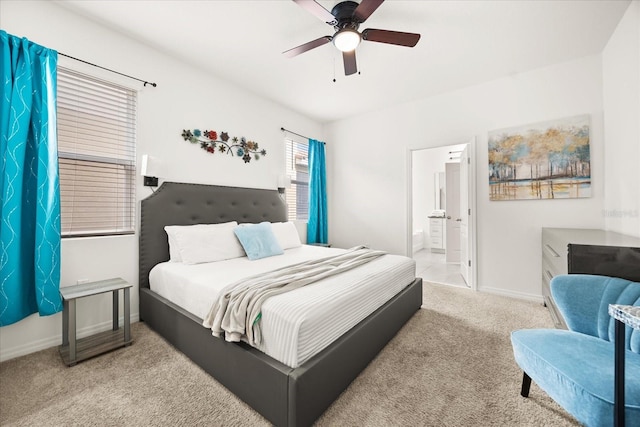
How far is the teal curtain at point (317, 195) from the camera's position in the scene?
14.9ft

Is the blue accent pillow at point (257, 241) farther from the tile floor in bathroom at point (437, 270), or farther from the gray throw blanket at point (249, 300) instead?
the tile floor in bathroom at point (437, 270)

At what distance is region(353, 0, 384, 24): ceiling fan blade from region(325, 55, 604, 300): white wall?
2241mm

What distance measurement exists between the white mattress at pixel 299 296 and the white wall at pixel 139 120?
484 mm

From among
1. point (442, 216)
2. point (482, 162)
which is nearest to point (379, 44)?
point (482, 162)

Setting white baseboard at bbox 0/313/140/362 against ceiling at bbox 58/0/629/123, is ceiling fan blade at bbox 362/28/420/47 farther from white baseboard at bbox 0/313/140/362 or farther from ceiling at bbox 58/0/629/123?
white baseboard at bbox 0/313/140/362

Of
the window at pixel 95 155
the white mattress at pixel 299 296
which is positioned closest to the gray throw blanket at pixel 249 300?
the white mattress at pixel 299 296

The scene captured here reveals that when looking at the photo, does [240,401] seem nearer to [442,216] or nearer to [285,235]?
[285,235]

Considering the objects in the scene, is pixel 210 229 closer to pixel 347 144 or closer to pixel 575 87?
pixel 347 144

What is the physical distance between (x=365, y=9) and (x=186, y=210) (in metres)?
2.49

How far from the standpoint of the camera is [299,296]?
1.52m

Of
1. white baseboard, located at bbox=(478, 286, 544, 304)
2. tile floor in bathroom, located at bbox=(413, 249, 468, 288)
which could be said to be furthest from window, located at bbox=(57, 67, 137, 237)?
white baseboard, located at bbox=(478, 286, 544, 304)

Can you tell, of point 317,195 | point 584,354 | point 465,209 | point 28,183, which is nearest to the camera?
point 584,354

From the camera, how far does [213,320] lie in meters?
1.59

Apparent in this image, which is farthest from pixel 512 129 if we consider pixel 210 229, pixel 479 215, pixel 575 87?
pixel 210 229
